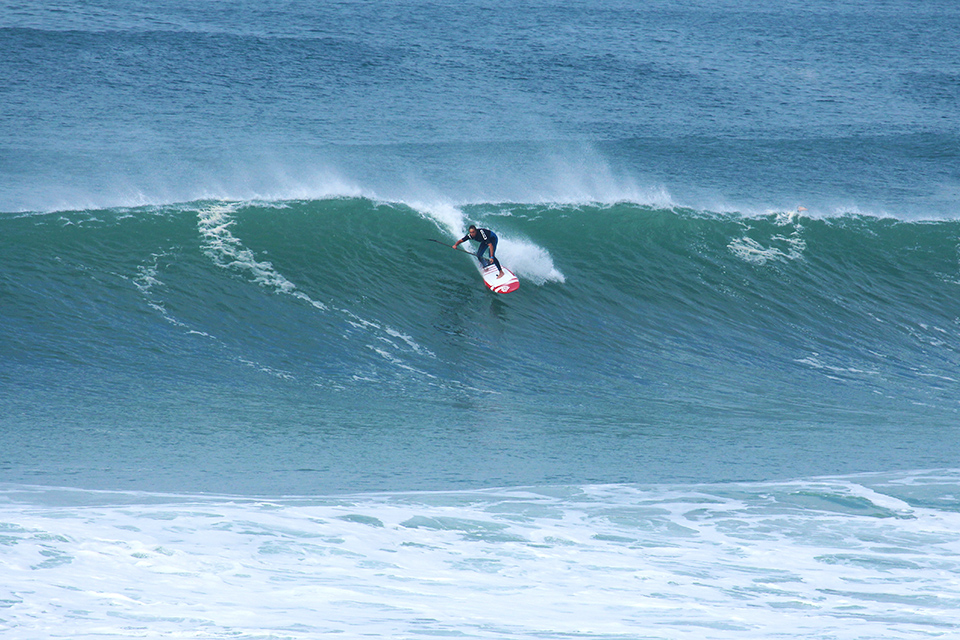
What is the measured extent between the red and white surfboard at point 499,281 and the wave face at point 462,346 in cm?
25

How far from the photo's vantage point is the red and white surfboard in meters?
15.1

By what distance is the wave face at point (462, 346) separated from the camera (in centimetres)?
1025

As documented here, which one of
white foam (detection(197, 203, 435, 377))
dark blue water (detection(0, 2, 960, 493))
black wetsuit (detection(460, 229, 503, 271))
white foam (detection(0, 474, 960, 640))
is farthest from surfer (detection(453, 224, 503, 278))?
white foam (detection(0, 474, 960, 640))

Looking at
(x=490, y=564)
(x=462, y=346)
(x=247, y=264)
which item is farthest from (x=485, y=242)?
(x=490, y=564)

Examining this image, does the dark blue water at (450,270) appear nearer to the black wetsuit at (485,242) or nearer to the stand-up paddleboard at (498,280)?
the stand-up paddleboard at (498,280)

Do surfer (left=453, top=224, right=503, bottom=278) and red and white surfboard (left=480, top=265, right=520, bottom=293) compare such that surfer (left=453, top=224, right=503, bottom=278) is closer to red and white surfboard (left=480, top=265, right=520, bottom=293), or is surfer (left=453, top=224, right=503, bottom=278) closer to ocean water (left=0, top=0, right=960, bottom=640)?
red and white surfboard (left=480, top=265, right=520, bottom=293)

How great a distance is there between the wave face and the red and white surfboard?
0.82ft

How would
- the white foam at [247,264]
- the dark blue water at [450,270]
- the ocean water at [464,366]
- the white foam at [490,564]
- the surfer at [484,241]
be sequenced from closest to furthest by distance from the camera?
the white foam at [490,564]
the ocean water at [464,366]
the dark blue water at [450,270]
the white foam at [247,264]
the surfer at [484,241]

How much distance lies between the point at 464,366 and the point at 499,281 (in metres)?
2.69

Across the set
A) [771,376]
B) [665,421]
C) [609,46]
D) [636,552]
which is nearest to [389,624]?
[636,552]

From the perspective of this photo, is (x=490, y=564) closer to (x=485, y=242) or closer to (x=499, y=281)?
(x=499, y=281)

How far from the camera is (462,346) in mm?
13562

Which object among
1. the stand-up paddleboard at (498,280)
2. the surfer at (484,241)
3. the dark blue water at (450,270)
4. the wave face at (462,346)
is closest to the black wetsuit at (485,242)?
the surfer at (484,241)

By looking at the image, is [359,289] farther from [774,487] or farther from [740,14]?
[740,14]
